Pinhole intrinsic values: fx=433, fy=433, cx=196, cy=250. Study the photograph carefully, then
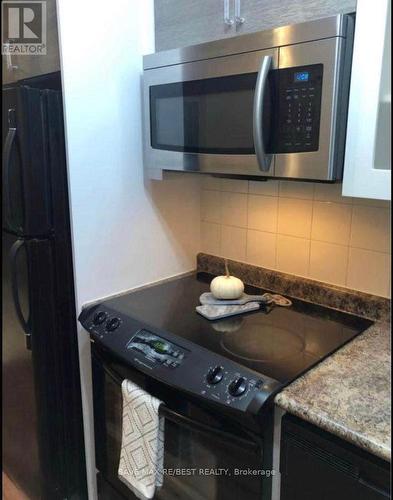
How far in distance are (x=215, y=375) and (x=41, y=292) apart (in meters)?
0.70

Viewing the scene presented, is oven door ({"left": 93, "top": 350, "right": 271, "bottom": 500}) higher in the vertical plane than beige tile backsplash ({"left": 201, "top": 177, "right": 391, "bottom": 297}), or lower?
lower

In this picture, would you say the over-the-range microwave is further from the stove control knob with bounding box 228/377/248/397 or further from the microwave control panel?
the stove control knob with bounding box 228/377/248/397

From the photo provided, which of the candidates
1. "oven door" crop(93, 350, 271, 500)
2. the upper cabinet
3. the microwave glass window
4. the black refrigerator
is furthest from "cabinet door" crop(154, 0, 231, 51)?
"oven door" crop(93, 350, 271, 500)

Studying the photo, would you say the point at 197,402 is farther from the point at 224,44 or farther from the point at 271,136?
the point at 224,44

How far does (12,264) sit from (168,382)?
668mm

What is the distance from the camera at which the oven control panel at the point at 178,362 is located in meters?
1.01

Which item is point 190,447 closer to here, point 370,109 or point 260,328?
point 260,328

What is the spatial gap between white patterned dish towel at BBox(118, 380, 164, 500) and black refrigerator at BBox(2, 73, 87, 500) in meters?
0.35

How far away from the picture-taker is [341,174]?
42.4 inches

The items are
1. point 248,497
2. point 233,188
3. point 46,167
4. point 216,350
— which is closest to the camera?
point 248,497

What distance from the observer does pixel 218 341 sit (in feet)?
4.06

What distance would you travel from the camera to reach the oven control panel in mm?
1007

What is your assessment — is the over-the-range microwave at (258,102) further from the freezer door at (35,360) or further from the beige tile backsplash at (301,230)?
the freezer door at (35,360)

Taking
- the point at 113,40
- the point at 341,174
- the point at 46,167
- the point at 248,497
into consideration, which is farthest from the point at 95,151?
the point at 248,497
